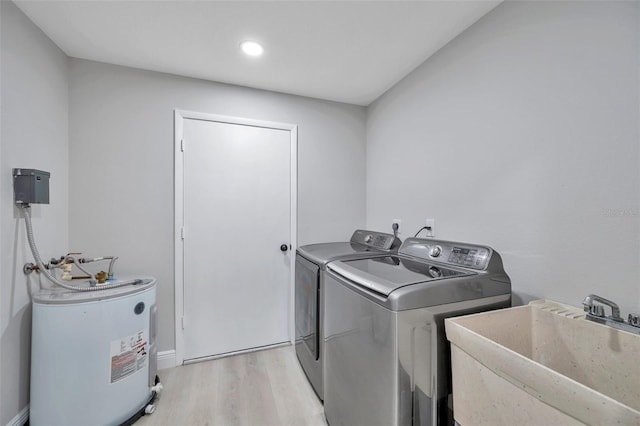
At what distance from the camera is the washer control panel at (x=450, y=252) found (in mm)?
1234

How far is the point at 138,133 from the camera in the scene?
1.92 meters

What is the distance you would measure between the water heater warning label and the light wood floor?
0.34 metres

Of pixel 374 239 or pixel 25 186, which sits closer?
pixel 25 186

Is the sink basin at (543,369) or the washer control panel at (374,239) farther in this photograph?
the washer control panel at (374,239)

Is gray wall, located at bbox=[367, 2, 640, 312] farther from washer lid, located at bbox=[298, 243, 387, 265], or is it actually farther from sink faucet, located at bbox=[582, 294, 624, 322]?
washer lid, located at bbox=[298, 243, 387, 265]

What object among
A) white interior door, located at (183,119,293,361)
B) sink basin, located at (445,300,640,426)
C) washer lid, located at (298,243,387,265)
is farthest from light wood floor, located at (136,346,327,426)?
sink basin, located at (445,300,640,426)

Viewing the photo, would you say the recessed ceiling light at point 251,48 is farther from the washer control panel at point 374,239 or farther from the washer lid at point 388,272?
the washer control panel at point 374,239

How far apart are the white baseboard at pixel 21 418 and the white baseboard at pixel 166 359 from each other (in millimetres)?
683

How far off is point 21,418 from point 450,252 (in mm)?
2545

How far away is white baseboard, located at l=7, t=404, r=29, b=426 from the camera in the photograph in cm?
132

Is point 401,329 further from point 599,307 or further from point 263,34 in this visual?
point 263,34

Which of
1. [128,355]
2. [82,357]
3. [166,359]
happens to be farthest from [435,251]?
Result: [166,359]

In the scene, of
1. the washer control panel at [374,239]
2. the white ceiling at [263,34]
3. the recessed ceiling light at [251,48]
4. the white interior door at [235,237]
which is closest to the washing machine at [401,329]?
the washer control panel at [374,239]

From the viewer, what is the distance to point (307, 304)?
184 cm
